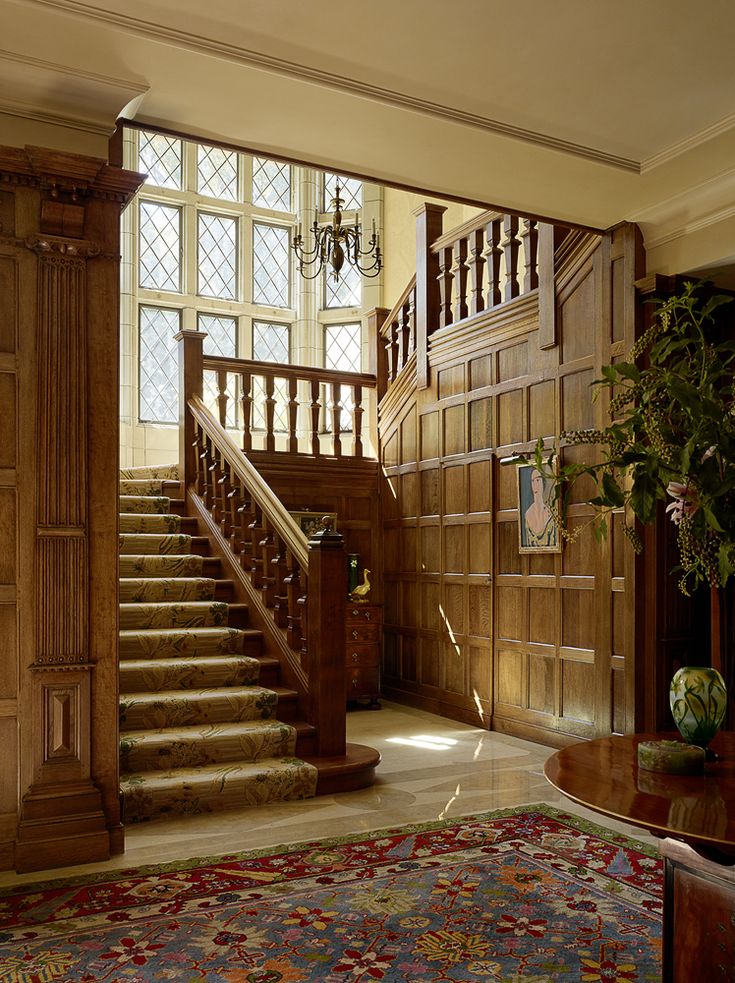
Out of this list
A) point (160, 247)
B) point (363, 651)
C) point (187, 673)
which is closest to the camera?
point (187, 673)

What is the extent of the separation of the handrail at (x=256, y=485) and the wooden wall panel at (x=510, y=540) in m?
1.61

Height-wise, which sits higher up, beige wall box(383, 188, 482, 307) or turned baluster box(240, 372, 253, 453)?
beige wall box(383, 188, 482, 307)

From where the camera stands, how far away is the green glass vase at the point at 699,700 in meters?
2.42

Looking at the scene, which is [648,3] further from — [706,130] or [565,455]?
[565,455]

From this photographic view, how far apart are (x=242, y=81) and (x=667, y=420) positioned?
248 cm

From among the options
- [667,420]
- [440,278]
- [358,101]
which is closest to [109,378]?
[358,101]

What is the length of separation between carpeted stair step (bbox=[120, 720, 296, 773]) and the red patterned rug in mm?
1029

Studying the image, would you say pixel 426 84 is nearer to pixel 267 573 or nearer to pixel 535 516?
pixel 535 516

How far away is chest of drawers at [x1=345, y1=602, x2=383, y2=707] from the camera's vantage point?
7.75m

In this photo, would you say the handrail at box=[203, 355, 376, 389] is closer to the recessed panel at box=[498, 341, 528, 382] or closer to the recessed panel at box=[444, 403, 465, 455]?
the recessed panel at box=[444, 403, 465, 455]

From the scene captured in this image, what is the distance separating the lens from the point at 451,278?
748cm

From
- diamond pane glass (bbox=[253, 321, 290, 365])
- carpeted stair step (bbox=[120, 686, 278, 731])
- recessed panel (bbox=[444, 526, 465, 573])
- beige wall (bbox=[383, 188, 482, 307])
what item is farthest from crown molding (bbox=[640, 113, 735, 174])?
diamond pane glass (bbox=[253, 321, 290, 365])

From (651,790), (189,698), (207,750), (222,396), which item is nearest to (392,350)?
(222,396)

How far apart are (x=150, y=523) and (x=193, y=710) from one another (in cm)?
217
